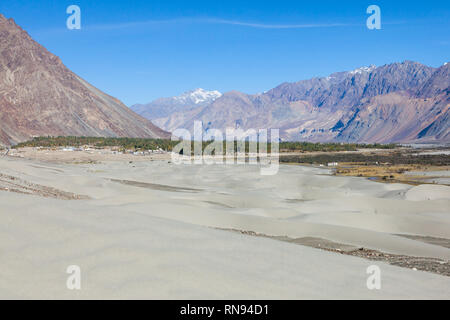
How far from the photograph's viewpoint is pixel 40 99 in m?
138

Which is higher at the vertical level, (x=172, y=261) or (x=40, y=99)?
(x=40, y=99)

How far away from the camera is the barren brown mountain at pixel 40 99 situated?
5044 inches

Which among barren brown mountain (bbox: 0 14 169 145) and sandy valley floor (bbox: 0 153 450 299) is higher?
barren brown mountain (bbox: 0 14 169 145)

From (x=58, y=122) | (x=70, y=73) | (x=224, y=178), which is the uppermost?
(x=70, y=73)

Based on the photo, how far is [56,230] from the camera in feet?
30.9

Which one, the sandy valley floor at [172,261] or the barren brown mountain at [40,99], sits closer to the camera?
the sandy valley floor at [172,261]

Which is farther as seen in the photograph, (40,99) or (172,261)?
(40,99)

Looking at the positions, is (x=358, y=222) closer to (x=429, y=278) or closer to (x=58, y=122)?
(x=429, y=278)

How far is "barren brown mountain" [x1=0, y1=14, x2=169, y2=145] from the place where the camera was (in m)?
128

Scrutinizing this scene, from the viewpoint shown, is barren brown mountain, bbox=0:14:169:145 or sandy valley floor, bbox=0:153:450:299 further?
barren brown mountain, bbox=0:14:169:145

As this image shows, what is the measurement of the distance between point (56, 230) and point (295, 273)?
5104 millimetres

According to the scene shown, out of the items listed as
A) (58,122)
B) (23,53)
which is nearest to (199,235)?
(58,122)

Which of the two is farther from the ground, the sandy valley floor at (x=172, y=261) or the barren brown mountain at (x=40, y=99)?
the barren brown mountain at (x=40, y=99)

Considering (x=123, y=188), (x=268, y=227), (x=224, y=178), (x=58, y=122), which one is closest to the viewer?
(x=268, y=227)
